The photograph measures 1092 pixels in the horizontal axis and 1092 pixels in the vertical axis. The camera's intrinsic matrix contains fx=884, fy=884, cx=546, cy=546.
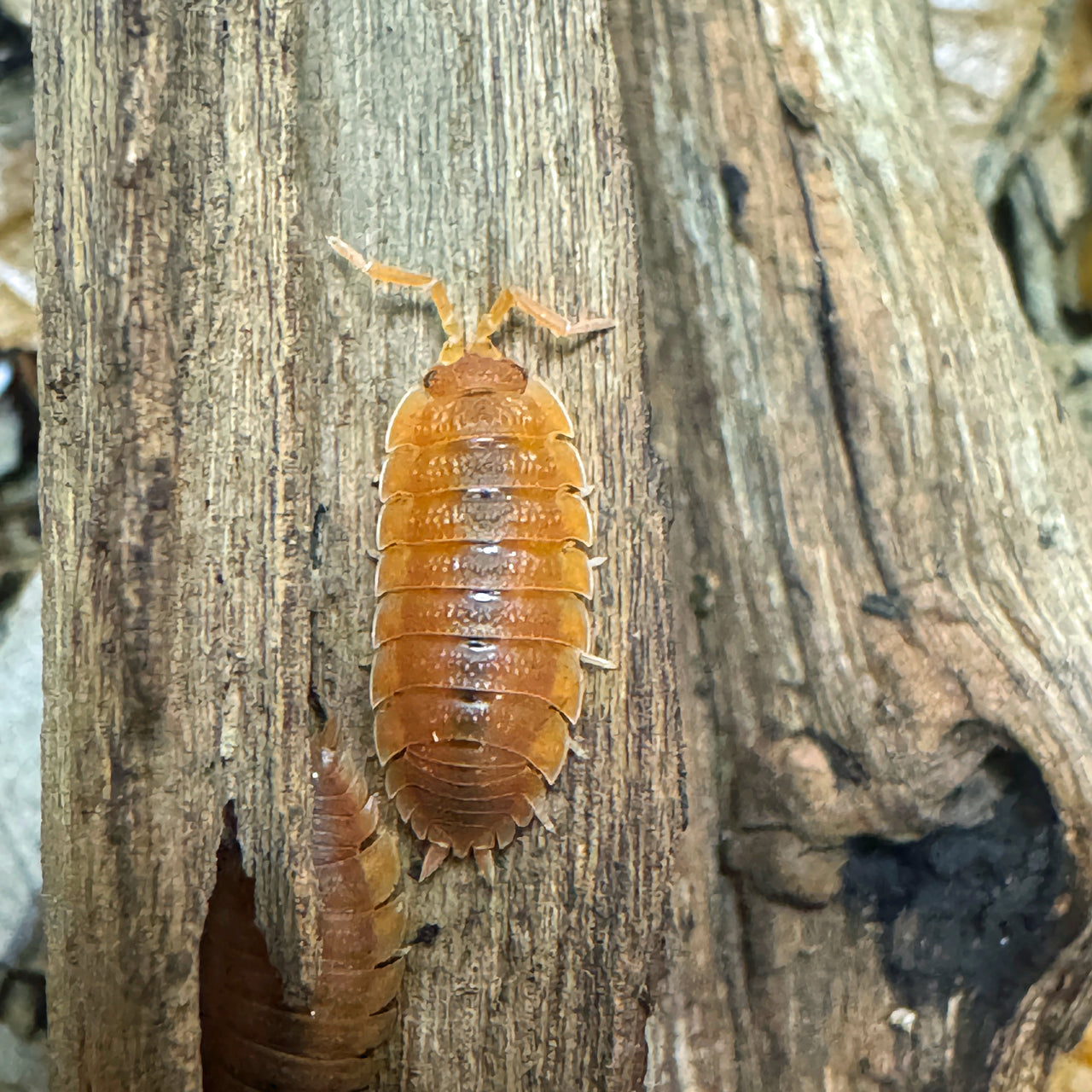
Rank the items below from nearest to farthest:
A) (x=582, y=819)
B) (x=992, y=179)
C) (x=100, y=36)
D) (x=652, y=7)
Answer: (x=100, y=36), (x=582, y=819), (x=652, y=7), (x=992, y=179)

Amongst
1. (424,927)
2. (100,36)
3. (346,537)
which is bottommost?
(424,927)

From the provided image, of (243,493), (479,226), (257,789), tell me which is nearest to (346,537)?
(243,493)

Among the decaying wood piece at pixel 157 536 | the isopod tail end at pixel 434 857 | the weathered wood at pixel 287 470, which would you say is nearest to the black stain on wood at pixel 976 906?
the weathered wood at pixel 287 470

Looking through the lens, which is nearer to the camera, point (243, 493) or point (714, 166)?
point (243, 493)

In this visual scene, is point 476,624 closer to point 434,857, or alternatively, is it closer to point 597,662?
point 597,662

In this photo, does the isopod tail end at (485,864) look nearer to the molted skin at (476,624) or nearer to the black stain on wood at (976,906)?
the molted skin at (476,624)

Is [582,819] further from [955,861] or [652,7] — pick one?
[652,7]

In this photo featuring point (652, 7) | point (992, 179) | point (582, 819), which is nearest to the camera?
point (582, 819)

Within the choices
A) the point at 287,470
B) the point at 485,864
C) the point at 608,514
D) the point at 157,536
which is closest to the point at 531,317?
the point at 608,514
